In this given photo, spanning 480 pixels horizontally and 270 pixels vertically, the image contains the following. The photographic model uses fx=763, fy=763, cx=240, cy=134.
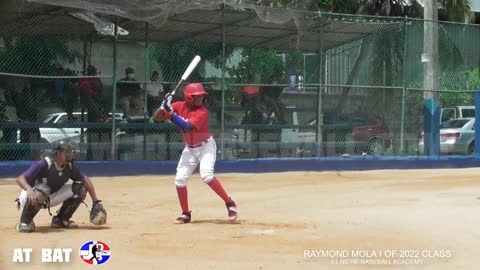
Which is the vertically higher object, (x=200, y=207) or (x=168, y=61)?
(x=168, y=61)

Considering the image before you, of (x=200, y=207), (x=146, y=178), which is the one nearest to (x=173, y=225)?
(x=200, y=207)

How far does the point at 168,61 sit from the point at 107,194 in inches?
195

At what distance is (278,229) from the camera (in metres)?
8.59

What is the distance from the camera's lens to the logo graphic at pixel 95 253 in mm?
6914

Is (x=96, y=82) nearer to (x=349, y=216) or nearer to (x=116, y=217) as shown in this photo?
(x=116, y=217)

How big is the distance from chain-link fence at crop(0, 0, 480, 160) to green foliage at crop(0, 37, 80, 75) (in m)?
0.02

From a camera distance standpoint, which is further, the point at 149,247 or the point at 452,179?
the point at 452,179

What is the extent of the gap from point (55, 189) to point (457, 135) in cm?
1323

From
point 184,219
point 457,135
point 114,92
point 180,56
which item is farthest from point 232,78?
point 184,219

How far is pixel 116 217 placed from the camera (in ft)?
31.5

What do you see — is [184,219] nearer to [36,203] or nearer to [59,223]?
[59,223]

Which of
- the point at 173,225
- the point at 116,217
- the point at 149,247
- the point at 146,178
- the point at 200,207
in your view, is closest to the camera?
the point at 149,247

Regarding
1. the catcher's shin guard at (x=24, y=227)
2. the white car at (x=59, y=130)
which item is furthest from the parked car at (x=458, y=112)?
the catcher's shin guard at (x=24, y=227)

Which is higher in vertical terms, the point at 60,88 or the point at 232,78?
the point at 232,78
